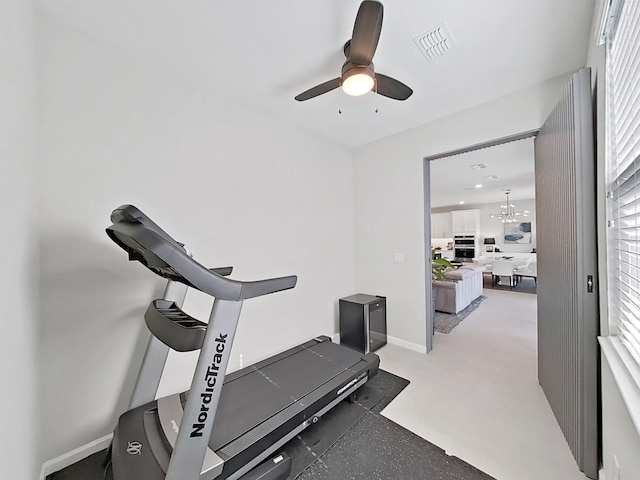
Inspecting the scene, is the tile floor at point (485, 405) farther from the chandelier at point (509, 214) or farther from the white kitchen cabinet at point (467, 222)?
the white kitchen cabinet at point (467, 222)

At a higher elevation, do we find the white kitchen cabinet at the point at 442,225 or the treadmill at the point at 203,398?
the white kitchen cabinet at the point at 442,225

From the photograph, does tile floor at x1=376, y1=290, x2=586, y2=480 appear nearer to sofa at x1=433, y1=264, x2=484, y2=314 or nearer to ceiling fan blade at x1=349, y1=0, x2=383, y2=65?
sofa at x1=433, y1=264, x2=484, y2=314

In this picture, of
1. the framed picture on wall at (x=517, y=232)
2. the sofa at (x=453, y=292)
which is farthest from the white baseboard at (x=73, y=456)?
the framed picture on wall at (x=517, y=232)

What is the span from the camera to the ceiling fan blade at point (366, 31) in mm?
1150

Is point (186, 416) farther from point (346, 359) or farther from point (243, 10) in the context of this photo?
point (243, 10)

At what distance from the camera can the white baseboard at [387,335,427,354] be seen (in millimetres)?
2825

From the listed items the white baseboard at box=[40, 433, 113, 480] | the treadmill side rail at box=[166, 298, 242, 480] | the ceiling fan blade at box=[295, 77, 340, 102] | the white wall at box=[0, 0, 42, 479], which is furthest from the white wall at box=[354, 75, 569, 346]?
the white wall at box=[0, 0, 42, 479]

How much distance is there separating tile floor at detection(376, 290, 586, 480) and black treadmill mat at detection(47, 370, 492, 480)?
0.34 ft

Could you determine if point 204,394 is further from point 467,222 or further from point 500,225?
point 500,225

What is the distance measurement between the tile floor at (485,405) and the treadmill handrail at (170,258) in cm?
155

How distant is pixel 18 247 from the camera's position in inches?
40.3

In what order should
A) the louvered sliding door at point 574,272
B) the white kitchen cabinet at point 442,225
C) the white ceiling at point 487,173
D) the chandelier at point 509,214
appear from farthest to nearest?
→ the white kitchen cabinet at point 442,225
the chandelier at point 509,214
the white ceiling at point 487,173
the louvered sliding door at point 574,272

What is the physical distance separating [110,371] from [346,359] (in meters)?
1.69

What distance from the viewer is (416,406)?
6.37 ft
